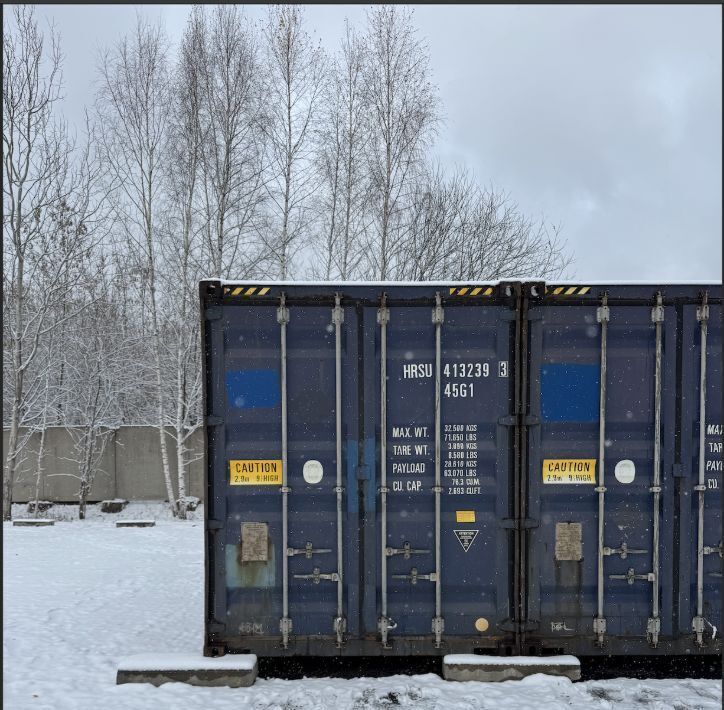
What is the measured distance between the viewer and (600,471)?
522 centimetres

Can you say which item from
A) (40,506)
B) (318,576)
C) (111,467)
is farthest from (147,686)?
(111,467)

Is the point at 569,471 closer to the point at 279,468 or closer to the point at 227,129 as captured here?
the point at 279,468

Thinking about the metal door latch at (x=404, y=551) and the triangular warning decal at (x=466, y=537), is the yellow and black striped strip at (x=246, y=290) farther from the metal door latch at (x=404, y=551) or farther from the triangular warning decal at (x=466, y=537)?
the triangular warning decal at (x=466, y=537)

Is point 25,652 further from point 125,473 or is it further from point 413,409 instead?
point 125,473

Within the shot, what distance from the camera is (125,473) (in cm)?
1814

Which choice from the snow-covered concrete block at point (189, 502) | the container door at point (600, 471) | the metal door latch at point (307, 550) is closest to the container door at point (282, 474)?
the metal door latch at point (307, 550)

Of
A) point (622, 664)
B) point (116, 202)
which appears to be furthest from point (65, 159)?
point (622, 664)

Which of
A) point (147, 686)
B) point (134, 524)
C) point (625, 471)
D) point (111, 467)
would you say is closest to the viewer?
point (147, 686)

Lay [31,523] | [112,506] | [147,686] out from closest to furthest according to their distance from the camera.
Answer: [147,686]
[31,523]
[112,506]

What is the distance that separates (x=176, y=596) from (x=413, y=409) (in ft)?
16.0

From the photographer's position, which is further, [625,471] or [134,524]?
[134,524]

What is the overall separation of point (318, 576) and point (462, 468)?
1599 millimetres

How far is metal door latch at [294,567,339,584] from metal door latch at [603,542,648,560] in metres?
2.42

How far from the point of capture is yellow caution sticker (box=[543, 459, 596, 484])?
5.28 meters
